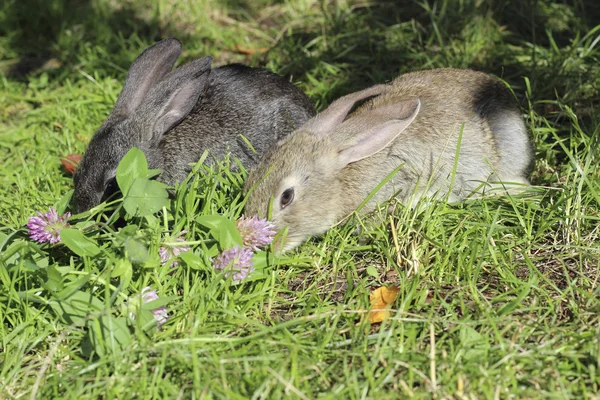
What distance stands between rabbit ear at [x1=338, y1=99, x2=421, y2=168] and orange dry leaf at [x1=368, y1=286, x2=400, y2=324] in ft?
3.19

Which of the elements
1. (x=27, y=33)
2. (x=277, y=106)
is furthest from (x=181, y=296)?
(x=27, y=33)

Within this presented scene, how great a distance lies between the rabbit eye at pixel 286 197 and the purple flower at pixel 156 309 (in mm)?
944

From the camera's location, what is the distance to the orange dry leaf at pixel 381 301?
333 cm

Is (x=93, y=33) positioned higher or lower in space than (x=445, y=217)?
higher

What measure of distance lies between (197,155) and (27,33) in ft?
10.4

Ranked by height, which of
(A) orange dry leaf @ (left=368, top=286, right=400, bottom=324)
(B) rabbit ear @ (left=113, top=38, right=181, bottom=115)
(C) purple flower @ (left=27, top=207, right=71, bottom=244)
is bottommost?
(A) orange dry leaf @ (left=368, top=286, right=400, bottom=324)

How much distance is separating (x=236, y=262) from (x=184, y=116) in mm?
1704

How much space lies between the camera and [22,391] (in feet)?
10.3

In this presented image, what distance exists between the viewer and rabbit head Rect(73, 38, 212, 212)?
446cm

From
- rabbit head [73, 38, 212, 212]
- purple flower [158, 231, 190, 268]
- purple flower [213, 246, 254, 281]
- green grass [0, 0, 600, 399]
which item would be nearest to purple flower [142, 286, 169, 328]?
green grass [0, 0, 600, 399]

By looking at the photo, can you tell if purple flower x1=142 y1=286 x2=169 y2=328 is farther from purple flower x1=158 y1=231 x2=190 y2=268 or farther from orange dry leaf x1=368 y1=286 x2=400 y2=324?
orange dry leaf x1=368 y1=286 x2=400 y2=324

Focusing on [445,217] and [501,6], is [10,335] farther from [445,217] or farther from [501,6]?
[501,6]

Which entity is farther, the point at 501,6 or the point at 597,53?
the point at 501,6

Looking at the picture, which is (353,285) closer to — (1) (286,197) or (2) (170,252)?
(1) (286,197)
